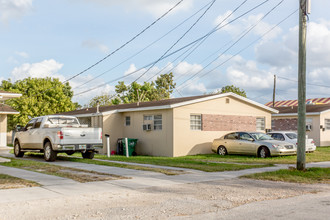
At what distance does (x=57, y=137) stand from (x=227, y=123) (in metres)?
11.8

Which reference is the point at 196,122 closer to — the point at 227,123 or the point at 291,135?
the point at 227,123

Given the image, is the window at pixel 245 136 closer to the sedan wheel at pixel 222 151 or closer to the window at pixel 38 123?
the sedan wheel at pixel 222 151

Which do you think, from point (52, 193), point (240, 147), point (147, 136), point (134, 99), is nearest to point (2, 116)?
point (147, 136)

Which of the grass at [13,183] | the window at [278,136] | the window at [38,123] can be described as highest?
the window at [38,123]

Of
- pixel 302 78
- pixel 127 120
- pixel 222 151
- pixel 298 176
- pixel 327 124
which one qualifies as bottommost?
pixel 298 176

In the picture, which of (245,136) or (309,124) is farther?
(309,124)

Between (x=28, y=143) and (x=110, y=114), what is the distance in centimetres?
734

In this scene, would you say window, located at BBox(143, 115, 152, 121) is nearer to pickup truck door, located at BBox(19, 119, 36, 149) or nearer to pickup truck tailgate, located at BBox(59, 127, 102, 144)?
pickup truck tailgate, located at BBox(59, 127, 102, 144)

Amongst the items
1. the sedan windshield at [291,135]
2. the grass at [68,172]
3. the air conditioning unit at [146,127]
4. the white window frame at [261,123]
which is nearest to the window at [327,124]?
the white window frame at [261,123]

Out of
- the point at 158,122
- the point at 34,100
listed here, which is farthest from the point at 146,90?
the point at 158,122

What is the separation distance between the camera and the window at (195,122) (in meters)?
22.7

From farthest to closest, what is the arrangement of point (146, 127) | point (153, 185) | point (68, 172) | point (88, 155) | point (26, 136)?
1. point (146, 127)
2. point (26, 136)
3. point (88, 155)
4. point (68, 172)
5. point (153, 185)

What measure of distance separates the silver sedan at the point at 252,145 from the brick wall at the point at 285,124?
1164 centimetres

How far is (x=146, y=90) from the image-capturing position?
52.8 metres
